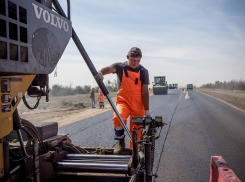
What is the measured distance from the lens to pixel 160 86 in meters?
39.0

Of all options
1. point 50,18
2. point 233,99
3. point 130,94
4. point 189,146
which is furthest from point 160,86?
point 50,18

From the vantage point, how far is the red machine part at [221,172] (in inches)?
109

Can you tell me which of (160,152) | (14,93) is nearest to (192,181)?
(160,152)

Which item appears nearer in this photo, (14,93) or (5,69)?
(5,69)

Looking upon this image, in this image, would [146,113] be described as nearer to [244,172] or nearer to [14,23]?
[244,172]

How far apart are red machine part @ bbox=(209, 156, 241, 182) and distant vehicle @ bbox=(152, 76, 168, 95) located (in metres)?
35.3

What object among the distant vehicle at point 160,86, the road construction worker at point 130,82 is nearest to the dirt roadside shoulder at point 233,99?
the distant vehicle at point 160,86

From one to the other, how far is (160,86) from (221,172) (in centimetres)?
3632

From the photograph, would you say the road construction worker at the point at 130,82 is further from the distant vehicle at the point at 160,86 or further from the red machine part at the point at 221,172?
the distant vehicle at the point at 160,86

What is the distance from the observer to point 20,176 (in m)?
2.51

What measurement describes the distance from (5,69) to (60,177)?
223cm

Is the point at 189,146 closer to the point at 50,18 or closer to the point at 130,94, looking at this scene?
the point at 130,94

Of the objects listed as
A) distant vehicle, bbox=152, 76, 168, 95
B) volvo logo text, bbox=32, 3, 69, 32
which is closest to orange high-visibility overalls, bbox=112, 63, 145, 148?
volvo logo text, bbox=32, 3, 69, 32

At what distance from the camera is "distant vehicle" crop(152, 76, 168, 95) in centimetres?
3872
